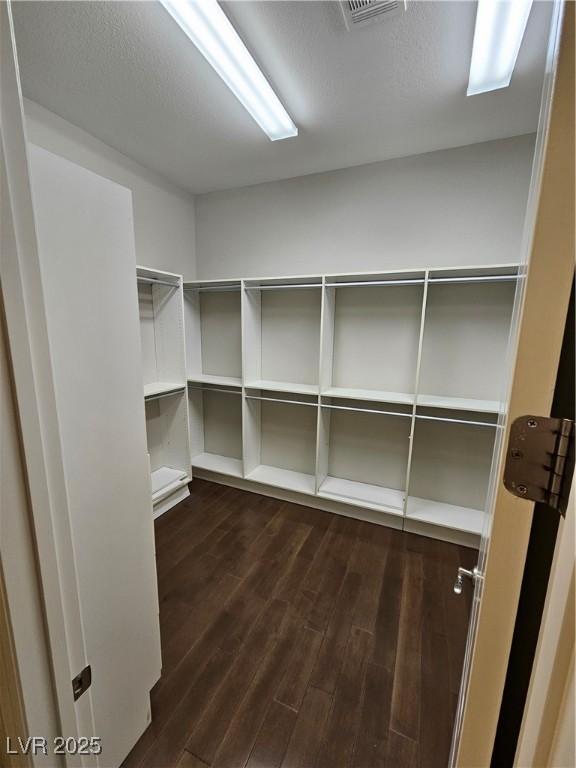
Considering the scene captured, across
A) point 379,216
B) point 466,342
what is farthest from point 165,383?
point 466,342

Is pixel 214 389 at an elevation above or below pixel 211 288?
below

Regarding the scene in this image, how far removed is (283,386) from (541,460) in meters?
2.55

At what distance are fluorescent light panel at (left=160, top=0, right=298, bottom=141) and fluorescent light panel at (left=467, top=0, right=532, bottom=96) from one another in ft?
3.41

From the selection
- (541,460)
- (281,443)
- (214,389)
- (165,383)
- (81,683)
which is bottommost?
(281,443)

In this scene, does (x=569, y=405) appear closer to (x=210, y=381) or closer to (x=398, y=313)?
(x=398, y=313)

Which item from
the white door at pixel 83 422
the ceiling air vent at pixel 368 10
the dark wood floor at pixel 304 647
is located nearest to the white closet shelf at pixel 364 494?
the dark wood floor at pixel 304 647

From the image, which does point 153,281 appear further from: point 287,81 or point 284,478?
point 284,478

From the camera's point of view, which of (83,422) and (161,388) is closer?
(83,422)

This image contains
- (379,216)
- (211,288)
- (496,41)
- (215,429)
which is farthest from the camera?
(215,429)

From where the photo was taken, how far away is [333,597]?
1.95 meters

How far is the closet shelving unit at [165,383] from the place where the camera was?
2.81m

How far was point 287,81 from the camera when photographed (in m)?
1.71

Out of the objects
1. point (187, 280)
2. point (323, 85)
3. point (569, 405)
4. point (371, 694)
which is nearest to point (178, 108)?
point (323, 85)

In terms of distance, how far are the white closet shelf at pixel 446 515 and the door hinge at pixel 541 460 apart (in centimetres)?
237
